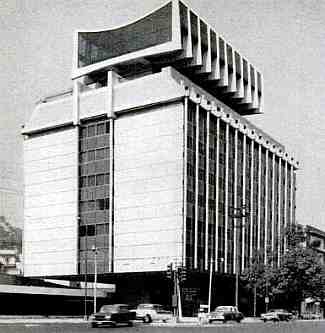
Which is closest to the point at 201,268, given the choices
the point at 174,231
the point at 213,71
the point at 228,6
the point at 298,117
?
the point at 174,231

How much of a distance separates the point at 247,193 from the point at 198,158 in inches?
361

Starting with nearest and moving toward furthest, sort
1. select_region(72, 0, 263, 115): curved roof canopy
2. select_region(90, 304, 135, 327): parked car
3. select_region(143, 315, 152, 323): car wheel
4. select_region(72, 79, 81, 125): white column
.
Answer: select_region(90, 304, 135, 327): parked car → select_region(143, 315, 152, 323): car wheel → select_region(72, 0, 263, 115): curved roof canopy → select_region(72, 79, 81, 125): white column

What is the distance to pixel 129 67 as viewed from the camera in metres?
51.8

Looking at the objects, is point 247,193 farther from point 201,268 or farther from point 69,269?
point 69,269

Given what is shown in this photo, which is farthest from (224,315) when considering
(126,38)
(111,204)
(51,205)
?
(126,38)

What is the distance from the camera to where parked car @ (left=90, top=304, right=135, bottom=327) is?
75.8 ft

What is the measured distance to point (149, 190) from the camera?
46531 millimetres

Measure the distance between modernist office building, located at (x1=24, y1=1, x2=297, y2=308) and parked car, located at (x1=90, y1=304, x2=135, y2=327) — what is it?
1988 cm

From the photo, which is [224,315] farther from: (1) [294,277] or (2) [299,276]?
(2) [299,276]

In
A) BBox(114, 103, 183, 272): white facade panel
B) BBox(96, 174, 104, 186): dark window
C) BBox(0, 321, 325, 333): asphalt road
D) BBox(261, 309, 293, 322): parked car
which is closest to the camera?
BBox(0, 321, 325, 333): asphalt road

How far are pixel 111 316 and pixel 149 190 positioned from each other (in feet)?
76.4

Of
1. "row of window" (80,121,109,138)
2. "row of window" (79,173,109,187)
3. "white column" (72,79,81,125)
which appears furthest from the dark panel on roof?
"row of window" (79,173,109,187)

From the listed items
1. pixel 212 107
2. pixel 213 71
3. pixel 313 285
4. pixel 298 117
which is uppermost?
pixel 213 71

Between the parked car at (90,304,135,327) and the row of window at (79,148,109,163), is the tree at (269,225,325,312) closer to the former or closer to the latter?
the row of window at (79,148,109,163)
